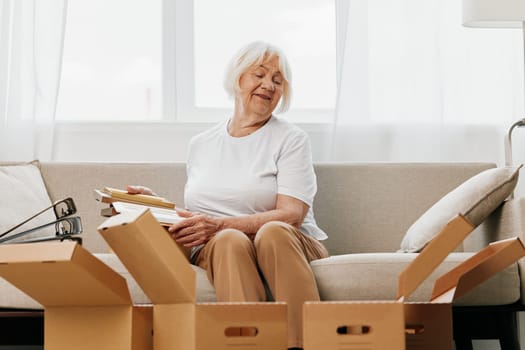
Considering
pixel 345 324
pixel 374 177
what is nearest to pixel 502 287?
pixel 374 177

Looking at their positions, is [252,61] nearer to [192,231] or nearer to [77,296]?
[192,231]

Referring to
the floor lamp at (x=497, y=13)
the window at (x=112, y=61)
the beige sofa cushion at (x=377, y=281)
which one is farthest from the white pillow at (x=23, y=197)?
the floor lamp at (x=497, y=13)

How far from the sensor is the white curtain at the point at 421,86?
3520mm

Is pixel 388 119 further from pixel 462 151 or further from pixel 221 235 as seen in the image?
pixel 221 235

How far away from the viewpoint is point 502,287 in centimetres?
249

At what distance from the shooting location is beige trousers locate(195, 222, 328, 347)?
7.41 feet

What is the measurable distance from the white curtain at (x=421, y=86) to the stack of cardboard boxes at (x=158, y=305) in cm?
185

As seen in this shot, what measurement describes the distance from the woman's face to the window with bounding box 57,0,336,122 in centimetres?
77

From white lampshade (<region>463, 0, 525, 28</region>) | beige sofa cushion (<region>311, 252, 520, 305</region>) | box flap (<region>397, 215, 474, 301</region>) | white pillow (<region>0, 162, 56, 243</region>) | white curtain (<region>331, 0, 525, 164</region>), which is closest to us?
box flap (<region>397, 215, 474, 301</region>)

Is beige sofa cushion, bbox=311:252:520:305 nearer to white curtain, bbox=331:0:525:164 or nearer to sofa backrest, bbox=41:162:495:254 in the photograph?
sofa backrest, bbox=41:162:495:254

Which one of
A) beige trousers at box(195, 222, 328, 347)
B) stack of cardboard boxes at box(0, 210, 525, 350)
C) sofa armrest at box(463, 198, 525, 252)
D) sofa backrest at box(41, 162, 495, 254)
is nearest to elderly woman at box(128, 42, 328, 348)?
beige trousers at box(195, 222, 328, 347)

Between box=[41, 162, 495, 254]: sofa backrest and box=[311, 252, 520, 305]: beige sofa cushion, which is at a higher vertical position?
box=[41, 162, 495, 254]: sofa backrest

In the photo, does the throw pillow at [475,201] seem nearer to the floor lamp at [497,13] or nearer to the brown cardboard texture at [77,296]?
the floor lamp at [497,13]

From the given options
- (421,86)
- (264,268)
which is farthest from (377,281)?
(421,86)
